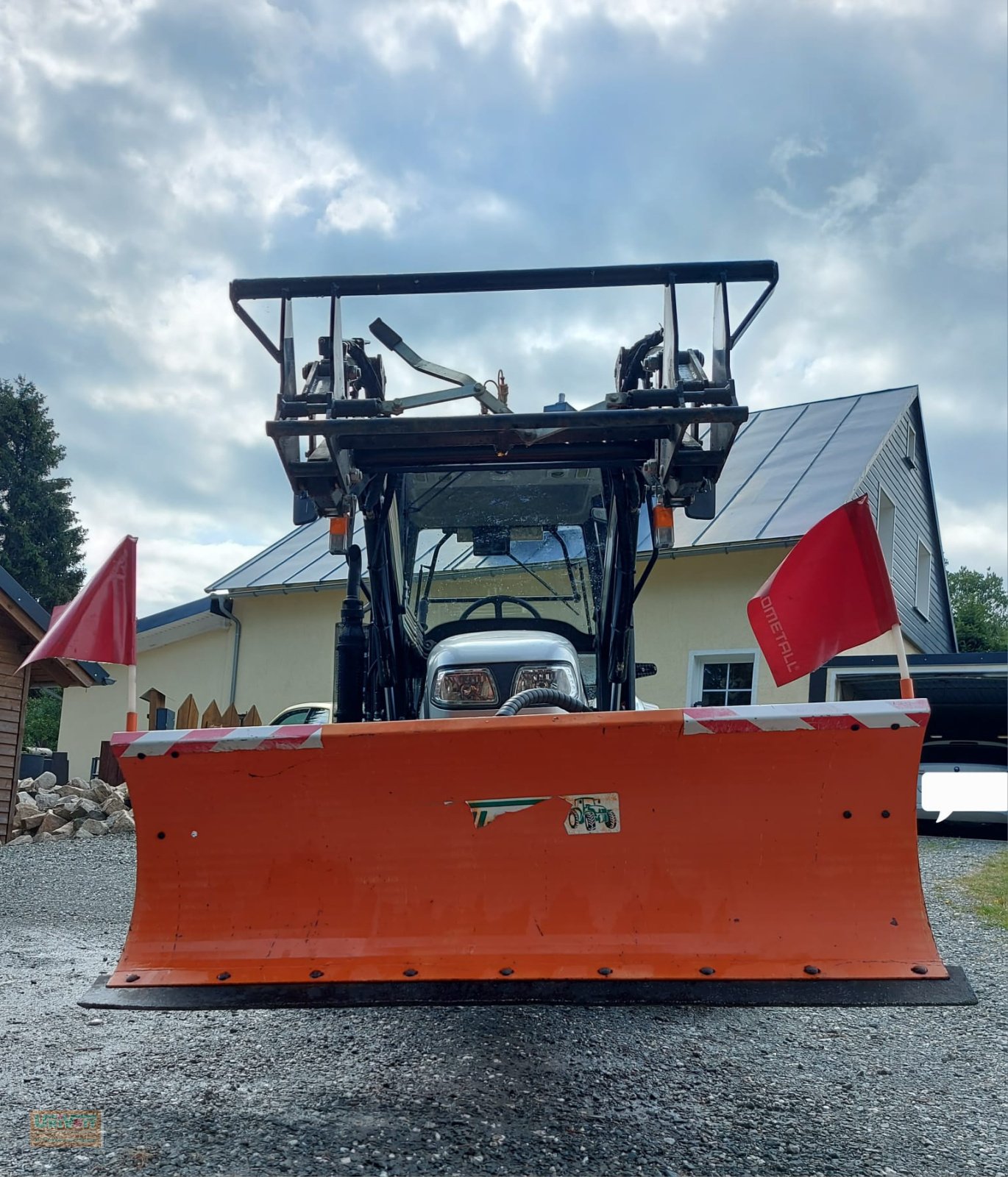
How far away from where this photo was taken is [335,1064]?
3.48 meters

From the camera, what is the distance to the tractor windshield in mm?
4727

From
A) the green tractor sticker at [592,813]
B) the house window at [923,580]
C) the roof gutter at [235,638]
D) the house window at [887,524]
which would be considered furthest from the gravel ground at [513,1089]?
the house window at [923,580]

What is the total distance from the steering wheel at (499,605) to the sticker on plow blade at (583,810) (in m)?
1.93

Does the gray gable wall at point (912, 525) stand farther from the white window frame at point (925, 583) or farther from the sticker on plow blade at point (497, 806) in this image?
the sticker on plow blade at point (497, 806)

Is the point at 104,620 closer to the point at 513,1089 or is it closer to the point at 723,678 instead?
the point at 513,1089

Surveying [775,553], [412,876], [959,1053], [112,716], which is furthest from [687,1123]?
[112,716]

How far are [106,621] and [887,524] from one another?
50.6 ft

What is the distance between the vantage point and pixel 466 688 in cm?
416

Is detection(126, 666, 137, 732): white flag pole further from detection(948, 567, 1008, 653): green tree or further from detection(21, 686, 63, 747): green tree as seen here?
detection(21, 686, 63, 747): green tree

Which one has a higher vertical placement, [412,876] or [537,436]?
[537,436]

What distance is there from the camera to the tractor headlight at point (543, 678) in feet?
13.6

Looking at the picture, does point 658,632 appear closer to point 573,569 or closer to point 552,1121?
point 573,569

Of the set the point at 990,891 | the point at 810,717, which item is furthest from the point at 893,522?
the point at 810,717

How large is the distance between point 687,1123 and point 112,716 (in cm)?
1856
